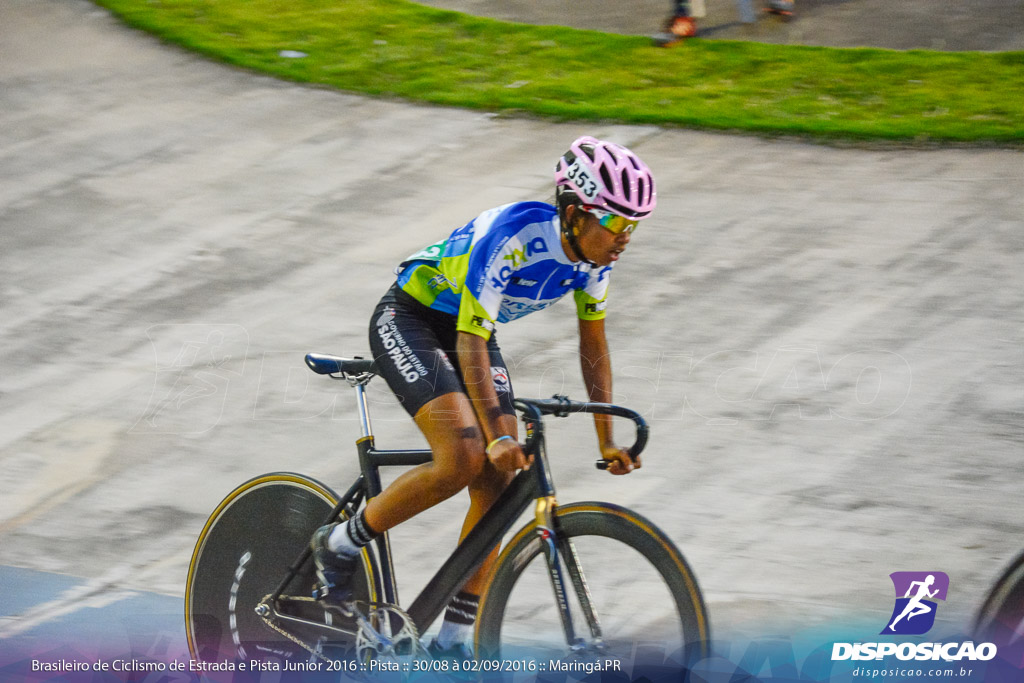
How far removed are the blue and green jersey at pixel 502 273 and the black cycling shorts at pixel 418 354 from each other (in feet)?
0.20

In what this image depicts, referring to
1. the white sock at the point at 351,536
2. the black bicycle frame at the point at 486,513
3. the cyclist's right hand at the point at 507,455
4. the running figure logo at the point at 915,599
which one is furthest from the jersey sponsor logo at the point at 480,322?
the running figure logo at the point at 915,599

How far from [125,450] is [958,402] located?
428cm

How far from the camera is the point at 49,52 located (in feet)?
38.0

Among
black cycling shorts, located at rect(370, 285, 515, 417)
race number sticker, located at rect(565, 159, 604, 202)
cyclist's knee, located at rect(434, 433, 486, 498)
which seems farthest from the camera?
black cycling shorts, located at rect(370, 285, 515, 417)

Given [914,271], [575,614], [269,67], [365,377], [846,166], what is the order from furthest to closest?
[269,67] → [846,166] → [914,271] → [365,377] → [575,614]

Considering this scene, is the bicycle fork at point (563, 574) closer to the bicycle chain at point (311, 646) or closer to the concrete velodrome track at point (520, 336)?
the bicycle chain at point (311, 646)

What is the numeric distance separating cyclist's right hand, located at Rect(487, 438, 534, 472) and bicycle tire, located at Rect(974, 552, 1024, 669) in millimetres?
1363

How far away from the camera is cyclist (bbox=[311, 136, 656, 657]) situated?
3.31 m

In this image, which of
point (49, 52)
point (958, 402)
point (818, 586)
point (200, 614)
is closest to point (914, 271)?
point (958, 402)

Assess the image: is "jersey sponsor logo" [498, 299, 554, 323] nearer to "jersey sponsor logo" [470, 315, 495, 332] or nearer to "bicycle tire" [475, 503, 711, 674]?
"jersey sponsor logo" [470, 315, 495, 332]

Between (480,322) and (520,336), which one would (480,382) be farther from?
(520,336)

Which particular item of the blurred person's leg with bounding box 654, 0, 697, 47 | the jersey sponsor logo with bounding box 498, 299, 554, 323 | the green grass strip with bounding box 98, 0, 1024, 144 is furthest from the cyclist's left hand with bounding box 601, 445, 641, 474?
the blurred person's leg with bounding box 654, 0, 697, 47

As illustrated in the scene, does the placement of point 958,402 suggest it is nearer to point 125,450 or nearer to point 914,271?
point 914,271

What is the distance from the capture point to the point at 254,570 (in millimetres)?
3975
